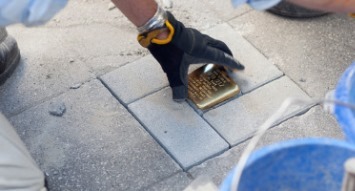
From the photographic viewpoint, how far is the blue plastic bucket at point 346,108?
125 centimetres

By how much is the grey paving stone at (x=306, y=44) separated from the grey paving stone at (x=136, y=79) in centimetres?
51

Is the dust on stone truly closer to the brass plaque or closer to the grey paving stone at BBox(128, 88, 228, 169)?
the grey paving stone at BBox(128, 88, 228, 169)

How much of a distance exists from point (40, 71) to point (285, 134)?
1.23 meters

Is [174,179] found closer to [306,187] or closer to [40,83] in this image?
[40,83]

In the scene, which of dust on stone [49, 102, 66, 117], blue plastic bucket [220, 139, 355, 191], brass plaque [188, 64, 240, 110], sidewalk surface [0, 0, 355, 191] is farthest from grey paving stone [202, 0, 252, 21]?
blue plastic bucket [220, 139, 355, 191]

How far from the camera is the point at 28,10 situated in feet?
Answer: 5.57

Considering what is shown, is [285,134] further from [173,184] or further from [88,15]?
[88,15]

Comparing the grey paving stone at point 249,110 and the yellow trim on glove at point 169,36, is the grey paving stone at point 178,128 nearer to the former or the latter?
the grey paving stone at point 249,110

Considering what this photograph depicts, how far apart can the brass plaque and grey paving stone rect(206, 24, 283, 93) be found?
0.18 feet

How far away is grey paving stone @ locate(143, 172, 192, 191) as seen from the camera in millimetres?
2289

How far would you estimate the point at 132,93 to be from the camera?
2.65m

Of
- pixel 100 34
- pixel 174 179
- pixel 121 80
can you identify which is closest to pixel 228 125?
pixel 174 179

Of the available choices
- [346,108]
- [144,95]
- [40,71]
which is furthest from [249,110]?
[346,108]

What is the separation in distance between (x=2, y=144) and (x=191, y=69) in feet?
3.53
